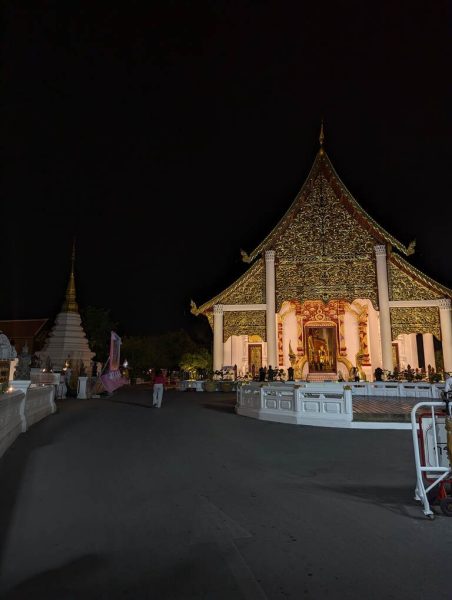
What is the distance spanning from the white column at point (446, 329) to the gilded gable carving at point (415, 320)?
7.7 inches

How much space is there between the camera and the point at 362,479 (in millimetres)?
4582

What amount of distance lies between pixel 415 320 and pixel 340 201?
6.86 metres

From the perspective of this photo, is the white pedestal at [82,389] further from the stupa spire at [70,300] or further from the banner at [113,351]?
the stupa spire at [70,300]

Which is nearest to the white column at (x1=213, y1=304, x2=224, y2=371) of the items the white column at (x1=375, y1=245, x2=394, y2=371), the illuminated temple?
the illuminated temple

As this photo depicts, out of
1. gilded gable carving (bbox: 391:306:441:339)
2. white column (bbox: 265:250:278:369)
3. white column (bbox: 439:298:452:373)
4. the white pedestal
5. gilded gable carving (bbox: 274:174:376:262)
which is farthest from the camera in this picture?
gilded gable carving (bbox: 274:174:376:262)

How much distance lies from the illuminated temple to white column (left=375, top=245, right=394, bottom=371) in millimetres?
45

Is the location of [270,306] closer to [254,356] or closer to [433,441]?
[254,356]

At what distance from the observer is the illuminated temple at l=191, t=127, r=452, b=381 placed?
19422 millimetres

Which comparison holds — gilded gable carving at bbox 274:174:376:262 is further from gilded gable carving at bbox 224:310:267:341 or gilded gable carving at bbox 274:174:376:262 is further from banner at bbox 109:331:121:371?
banner at bbox 109:331:121:371

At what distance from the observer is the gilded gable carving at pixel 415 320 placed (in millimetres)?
18984

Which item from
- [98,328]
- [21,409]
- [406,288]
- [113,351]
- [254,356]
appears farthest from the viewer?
[98,328]

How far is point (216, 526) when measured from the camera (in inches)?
123

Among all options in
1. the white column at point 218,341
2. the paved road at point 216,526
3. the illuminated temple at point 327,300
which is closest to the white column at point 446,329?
the illuminated temple at point 327,300

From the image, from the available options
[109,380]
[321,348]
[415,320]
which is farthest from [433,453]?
[321,348]
